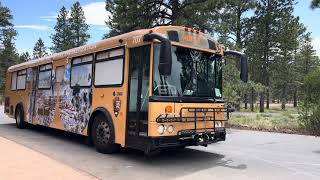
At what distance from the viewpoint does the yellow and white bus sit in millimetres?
8914

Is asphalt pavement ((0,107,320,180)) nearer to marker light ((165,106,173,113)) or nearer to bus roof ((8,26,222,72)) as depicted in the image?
marker light ((165,106,173,113))

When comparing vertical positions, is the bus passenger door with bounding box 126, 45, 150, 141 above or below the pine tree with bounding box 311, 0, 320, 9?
below

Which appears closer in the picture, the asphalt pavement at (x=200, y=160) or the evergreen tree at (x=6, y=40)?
the asphalt pavement at (x=200, y=160)

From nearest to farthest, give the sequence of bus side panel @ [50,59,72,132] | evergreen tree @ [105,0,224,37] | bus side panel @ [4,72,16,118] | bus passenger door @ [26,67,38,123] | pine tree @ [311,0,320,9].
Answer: bus side panel @ [50,59,72,132] → bus passenger door @ [26,67,38,123] → pine tree @ [311,0,320,9] → bus side panel @ [4,72,16,118] → evergreen tree @ [105,0,224,37]

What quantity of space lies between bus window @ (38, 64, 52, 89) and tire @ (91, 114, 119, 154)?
4.30m

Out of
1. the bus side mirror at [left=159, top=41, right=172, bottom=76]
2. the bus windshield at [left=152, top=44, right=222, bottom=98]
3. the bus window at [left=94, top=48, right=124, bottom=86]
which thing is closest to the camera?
the bus side mirror at [left=159, top=41, right=172, bottom=76]

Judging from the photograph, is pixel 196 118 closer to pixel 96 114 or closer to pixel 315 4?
pixel 96 114

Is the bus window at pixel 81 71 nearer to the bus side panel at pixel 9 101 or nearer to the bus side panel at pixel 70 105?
the bus side panel at pixel 70 105

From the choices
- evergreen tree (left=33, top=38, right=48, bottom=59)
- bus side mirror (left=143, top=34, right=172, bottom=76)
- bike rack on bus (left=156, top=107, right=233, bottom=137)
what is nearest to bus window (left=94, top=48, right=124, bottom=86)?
bike rack on bus (left=156, top=107, right=233, bottom=137)

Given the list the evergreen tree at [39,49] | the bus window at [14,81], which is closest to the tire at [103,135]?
the bus window at [14,81]

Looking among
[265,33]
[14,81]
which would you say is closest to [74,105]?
[14,81]

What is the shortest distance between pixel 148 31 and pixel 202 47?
5.19 ft

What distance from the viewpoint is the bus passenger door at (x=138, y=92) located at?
9.05 meters

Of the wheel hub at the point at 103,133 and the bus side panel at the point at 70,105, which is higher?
the bus side panel at the point at 70,105
